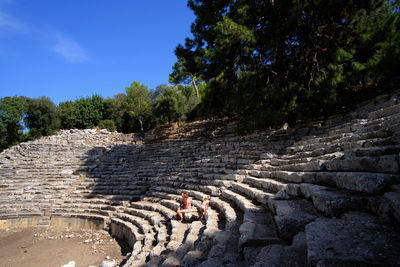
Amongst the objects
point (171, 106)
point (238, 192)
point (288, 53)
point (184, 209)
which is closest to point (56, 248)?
point (184, 209)

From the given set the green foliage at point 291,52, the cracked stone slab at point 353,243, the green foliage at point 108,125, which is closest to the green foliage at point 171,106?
the green foliage at point 108,125

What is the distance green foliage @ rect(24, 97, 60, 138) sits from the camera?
2636cm

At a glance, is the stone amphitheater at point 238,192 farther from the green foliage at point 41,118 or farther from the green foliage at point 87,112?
the green foliage at point 87,112

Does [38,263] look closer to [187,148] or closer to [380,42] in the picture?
[187,148]

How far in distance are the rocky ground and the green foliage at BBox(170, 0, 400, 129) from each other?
6356 millimetres

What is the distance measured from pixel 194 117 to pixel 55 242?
1631 cm

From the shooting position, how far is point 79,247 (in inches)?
288

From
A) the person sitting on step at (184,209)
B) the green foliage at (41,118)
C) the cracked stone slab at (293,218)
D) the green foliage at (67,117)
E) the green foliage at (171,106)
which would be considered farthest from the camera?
the green foliage at (67,117)

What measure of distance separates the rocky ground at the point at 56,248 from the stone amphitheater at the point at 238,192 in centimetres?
51

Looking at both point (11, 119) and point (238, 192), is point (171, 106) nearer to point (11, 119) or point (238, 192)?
point (238, 192)

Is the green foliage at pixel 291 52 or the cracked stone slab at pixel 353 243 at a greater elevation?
the green foliage at pixel 291 52

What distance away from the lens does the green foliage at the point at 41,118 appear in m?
26.4

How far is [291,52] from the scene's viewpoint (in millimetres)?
9367

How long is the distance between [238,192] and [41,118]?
28.2 metres
